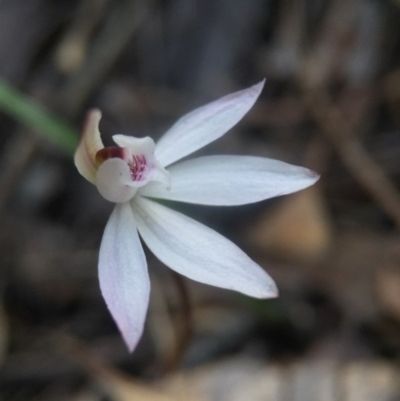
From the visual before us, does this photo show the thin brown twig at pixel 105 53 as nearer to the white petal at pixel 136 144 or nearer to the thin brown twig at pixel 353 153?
the thin brown twig at pixel 353 153

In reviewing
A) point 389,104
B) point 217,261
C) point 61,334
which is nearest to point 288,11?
point 389,104

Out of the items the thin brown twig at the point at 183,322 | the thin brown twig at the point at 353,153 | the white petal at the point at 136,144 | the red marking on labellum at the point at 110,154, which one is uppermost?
the thin brown twig at the point at 353,153

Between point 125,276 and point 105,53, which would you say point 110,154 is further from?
point 105,53

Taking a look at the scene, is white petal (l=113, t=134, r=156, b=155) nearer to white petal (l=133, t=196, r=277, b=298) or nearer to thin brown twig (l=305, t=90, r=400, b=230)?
white petal (l=133, t=196, r=277, b=298)

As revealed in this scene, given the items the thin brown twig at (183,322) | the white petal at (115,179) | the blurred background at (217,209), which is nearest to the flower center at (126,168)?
the white petal at (115,179)

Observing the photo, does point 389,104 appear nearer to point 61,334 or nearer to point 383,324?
point 383,324

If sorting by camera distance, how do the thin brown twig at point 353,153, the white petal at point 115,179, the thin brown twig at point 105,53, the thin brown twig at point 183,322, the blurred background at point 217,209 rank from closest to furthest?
1. the white petal at point 115,179
2. the thin brown twig at point 183,322
3. the blurred background at point 217,209
4. the thin brown twig at point 353,153
5. the thin brown twig at point 105,53
